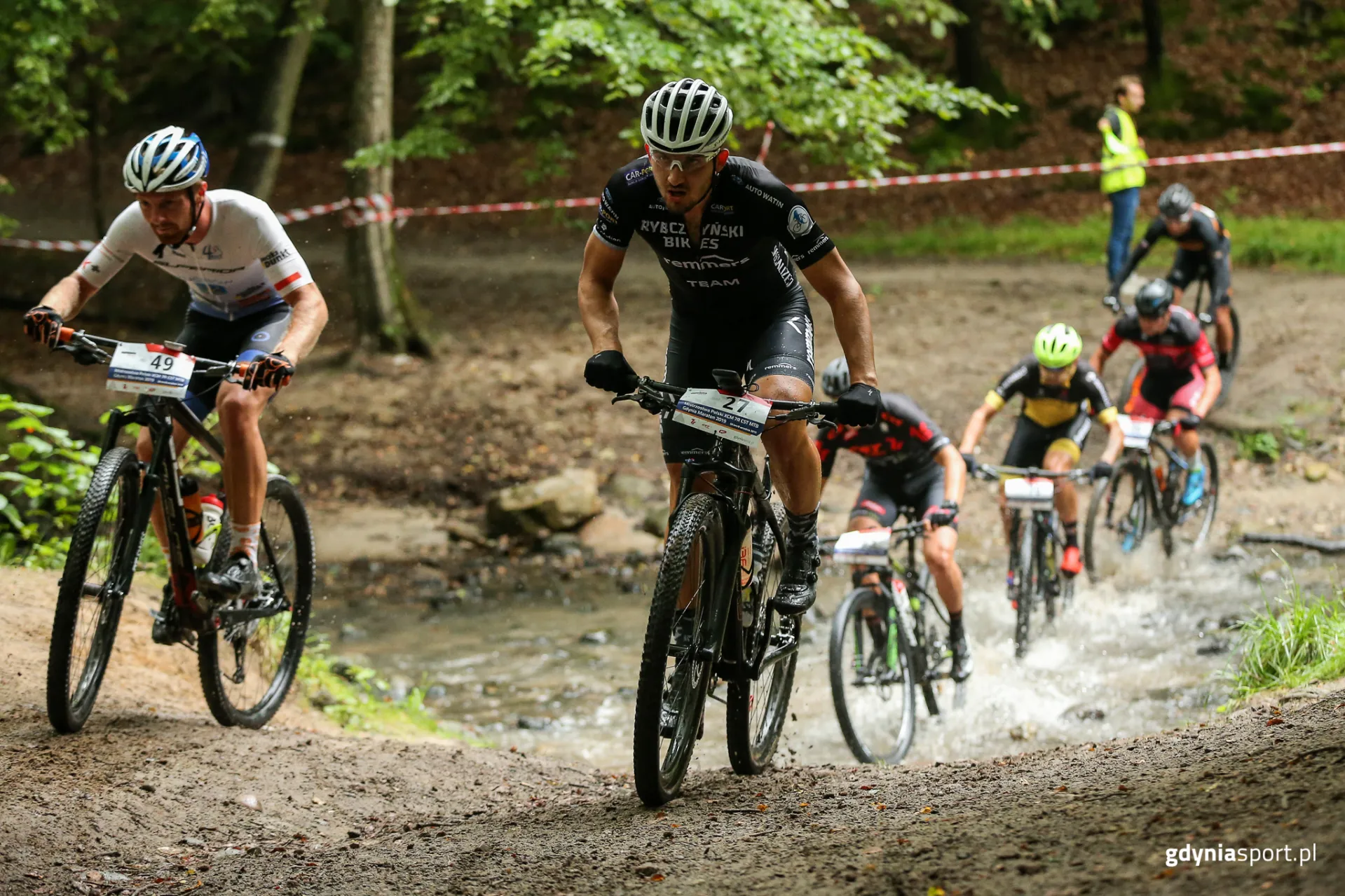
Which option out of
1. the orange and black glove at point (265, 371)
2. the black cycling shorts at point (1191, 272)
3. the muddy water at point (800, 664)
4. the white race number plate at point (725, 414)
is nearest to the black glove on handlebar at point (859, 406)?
the white race number plate at point (725, 414)

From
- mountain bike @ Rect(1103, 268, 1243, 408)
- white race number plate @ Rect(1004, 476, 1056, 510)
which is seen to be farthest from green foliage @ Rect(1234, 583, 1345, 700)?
mountain bike @ Rect(1103, 268, 1243, 408)

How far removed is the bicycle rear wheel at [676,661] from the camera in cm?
412

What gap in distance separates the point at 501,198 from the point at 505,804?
19121mm

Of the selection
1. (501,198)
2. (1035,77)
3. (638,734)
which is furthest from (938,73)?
(638,734)

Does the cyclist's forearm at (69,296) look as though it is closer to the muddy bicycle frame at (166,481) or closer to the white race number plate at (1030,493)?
the muddy bicycle frame at (166,481)

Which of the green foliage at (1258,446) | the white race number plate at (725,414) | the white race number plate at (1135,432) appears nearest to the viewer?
the white race number plate at (725,414)

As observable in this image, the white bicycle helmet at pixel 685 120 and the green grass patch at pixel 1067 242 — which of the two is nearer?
the white bicycle helmet at pixel 685 120

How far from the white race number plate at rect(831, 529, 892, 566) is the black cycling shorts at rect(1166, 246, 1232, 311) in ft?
24.2

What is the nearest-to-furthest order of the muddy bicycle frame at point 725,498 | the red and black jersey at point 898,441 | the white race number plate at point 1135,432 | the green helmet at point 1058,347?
the muddy bicycle frame at point 725,498
the red and black jersey at point 898,441
the green helmet at point 1058,347
the white race number plate at point 1135,432

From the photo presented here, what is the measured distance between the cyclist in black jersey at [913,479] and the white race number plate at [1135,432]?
2.65 m

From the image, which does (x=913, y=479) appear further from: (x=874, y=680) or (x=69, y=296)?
(x=69, y=296)

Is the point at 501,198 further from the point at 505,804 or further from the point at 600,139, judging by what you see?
the point at 505,804

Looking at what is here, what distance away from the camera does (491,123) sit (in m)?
25.9

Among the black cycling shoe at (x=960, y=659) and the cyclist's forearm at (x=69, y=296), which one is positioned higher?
the cyclist's forearm at (x=69, y=296)
